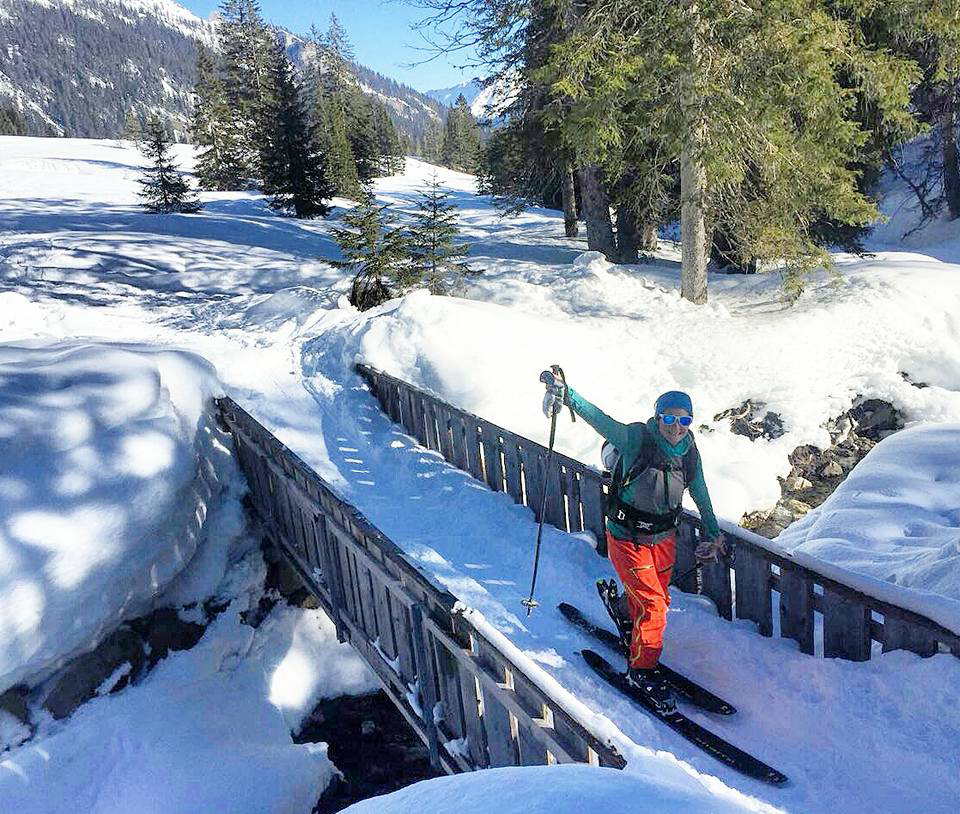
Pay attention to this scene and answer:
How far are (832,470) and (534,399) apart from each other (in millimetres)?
5079

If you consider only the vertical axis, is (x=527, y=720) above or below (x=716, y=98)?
below

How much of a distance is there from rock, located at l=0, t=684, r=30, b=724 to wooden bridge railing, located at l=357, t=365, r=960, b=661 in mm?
4806

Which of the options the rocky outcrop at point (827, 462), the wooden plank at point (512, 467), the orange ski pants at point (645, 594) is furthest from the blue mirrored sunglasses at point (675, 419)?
the rocky outcrop at point (827, 462)

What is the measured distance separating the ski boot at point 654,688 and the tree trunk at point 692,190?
9.85m

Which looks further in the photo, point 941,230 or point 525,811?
point 941,230

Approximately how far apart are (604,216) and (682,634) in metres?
15.0

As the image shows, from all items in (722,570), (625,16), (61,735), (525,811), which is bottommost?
(61,735)

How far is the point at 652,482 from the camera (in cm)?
442

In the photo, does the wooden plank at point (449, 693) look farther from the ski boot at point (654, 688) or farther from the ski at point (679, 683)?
the ski at point (679, 683)

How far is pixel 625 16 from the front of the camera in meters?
12.3

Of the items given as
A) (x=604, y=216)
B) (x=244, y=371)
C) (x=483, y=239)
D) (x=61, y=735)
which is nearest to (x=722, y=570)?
(x=61, y=735)

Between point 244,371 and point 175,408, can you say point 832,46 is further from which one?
point 175,408

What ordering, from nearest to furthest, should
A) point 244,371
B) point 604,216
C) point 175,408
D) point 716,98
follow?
point 175,408 → point 244,371 → point 716,98 → point 604,216

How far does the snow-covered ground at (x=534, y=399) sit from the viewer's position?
3916 millimetres
